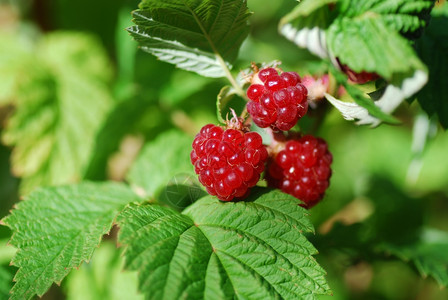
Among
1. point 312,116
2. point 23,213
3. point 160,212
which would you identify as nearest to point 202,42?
point 312,116

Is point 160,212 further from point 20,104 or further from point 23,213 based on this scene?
point 20,104

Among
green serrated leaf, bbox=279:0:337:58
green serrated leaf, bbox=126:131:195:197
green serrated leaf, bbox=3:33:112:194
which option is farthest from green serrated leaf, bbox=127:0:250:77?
green serrated leaf, bbox=3:33:112:194

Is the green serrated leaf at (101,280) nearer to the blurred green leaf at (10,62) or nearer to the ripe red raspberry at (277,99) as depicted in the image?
the blurred green leaf at (10,62)

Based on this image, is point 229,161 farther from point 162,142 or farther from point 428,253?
point 428,253

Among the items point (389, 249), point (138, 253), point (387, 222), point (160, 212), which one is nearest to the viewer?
point (138, 253)

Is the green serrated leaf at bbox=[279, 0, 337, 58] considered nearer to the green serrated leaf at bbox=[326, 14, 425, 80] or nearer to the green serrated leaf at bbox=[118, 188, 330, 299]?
the green serrated leaf at bbox=[326, 14, 425, 80]

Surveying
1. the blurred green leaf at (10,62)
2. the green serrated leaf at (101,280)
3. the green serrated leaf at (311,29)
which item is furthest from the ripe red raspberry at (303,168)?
the blurred green leaf at (10,62)
